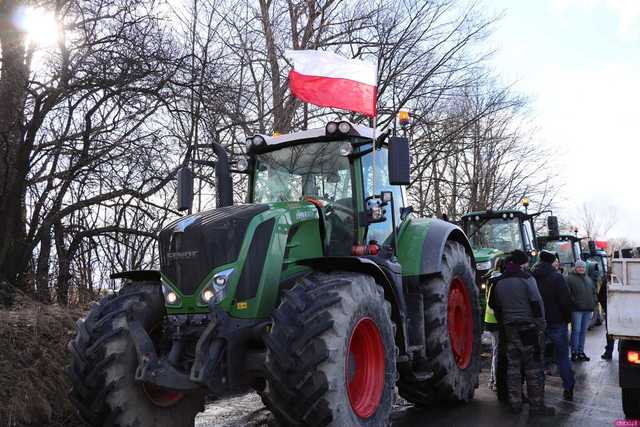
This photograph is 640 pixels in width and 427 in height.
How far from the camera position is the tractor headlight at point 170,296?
497 cm

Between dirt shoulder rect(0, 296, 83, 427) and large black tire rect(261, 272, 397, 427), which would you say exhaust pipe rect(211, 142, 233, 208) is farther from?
dirt shoulder rect(0, 296, 83, 427)

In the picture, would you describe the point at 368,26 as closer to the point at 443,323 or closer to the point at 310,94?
the point at 310,94

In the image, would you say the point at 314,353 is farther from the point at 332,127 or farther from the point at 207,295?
the point at 332,127

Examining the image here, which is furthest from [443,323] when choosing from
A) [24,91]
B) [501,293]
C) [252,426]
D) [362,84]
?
[24,91]

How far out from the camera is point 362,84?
7000mm

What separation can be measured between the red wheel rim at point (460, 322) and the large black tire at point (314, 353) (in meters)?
2.62

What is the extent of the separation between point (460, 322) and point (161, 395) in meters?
3.97

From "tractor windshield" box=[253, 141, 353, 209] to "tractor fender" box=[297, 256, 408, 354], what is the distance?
83 cm

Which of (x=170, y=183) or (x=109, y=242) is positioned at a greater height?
(x=170, y=183)

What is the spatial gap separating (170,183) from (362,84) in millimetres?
5406

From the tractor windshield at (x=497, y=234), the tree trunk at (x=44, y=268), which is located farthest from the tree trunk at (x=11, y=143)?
the tractor windshield at (x=497, y=234)

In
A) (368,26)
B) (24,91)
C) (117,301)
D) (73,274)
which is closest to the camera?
(117,301)

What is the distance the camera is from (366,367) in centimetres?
528

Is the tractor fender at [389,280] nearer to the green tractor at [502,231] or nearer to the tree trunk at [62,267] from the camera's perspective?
the tree trunk at [62,267]
